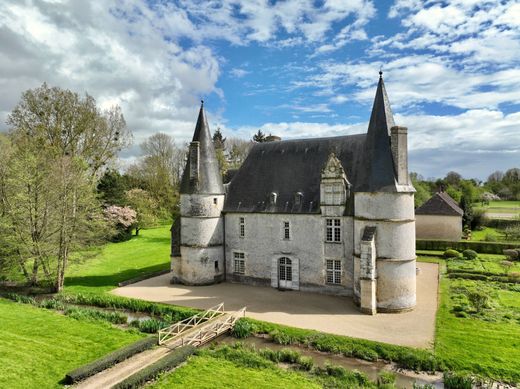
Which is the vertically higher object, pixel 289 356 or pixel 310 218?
pixel 310 218

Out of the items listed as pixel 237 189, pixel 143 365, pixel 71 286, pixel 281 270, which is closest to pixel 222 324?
pixel 143 365

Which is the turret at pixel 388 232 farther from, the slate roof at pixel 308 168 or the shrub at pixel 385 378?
the shrub at pixel 385 378

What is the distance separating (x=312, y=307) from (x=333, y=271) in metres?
3.13

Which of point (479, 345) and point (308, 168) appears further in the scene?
point (308, 168)

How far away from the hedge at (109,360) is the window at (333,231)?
464 inches

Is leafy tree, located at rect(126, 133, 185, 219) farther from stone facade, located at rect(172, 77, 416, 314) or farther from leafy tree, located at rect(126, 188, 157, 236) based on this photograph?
stone facade, located at rect(172, 77, 416, 314)

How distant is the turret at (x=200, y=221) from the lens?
25766 mm

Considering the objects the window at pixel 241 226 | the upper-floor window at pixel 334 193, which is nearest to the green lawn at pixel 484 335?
the upper-floor window at pixel 334 193

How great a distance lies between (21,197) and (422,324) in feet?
81.3

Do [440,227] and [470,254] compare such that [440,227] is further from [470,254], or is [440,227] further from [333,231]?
→ [333,231]

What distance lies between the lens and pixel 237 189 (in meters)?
27.2

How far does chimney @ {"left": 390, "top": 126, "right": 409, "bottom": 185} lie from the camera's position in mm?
19969

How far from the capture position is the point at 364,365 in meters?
14.6

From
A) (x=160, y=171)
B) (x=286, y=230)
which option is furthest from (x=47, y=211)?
(x=160, y=171)
